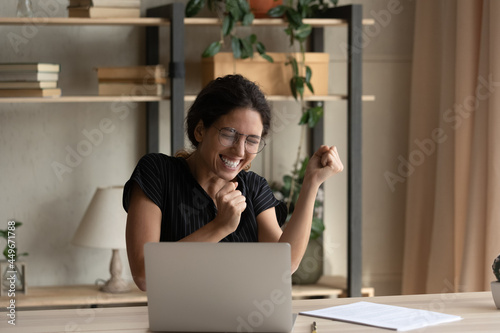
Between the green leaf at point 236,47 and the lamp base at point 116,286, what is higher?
the green leaf at point 236,47

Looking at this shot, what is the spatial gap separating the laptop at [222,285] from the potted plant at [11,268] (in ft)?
5.73

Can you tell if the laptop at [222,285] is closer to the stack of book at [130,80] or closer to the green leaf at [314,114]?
the stack of book at [130,80]

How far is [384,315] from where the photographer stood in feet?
6.00

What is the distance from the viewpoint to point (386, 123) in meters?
3.85

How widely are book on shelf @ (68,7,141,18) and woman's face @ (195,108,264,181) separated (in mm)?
1253

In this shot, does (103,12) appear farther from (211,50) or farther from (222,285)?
(222,285)

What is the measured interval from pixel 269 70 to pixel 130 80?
2.08 ft

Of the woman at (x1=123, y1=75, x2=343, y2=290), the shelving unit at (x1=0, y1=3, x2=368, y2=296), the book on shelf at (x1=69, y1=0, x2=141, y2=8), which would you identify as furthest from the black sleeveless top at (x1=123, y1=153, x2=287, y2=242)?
the book on shelf at (x1=69, y1=0, x2=141, y2=8)

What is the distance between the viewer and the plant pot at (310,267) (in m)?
3.50

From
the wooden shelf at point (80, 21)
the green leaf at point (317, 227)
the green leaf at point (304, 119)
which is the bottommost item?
the green leaf at point (317, 227)

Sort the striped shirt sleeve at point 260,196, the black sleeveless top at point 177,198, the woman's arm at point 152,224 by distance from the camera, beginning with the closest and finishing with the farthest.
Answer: the woman's arm at point 152,224
the black sleeveless top at point 177,198
the striped shirt sleeve at point 260,196

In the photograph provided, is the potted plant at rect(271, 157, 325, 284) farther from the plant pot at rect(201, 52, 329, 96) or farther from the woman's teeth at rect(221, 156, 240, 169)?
the woman's teeth at rect(221, 156, 240, 169)

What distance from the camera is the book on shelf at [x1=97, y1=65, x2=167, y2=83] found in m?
3.24

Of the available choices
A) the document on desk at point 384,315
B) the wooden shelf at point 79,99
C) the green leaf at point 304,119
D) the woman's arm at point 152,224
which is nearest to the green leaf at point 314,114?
the green leaf at point 304,119
